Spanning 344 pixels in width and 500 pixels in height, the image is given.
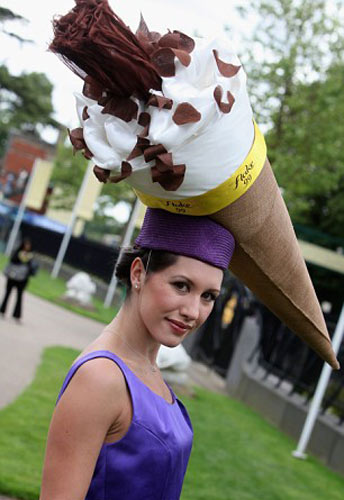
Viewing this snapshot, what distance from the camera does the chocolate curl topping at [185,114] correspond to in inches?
76.2

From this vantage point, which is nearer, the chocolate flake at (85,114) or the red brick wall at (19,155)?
the chocolate flake at (85,114)

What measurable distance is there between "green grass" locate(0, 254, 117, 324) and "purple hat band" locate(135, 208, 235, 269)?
16.2 meters

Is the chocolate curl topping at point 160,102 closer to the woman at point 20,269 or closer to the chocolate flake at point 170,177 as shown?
the chocolate flake at point 170,177

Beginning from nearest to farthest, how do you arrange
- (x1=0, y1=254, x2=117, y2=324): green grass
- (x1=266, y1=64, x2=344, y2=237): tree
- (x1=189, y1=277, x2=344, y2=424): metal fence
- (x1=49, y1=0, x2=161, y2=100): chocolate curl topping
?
(x1=49, y1=0, x2=161, y2=100): chocolate curl topping
(x1=189, y1=277, x2=344, y2=424): metal fence
(x1=0, y1=254, x2=117, y2=324): green grass
(x1=266, y1=64, x2=344, y2=237): tree

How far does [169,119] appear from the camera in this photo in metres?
1.95

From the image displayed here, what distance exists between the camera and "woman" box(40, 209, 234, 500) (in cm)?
205

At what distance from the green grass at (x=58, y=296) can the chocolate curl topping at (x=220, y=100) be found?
1655cm


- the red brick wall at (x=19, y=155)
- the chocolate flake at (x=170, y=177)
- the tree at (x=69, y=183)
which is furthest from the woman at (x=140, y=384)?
the red brick wall at (x=19, y=155)

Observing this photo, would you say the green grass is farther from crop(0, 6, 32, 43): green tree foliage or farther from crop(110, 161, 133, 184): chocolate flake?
crop(110, 161, 133, 184): chocolate flake

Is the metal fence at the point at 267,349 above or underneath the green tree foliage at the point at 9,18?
underneath

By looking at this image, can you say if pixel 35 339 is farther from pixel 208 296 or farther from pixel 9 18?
pixel 208 296

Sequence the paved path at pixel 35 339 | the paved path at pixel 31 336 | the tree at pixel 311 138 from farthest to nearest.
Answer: the tree at pixel 311 138 < the paved path at pixel 35 339 < the paved path at pixel 31 336

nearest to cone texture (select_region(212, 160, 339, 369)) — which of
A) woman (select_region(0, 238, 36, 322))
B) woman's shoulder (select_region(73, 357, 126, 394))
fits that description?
woman's shoulder (select_region(73, 357, 126, 394))

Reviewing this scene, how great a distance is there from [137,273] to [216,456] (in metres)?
6.17
